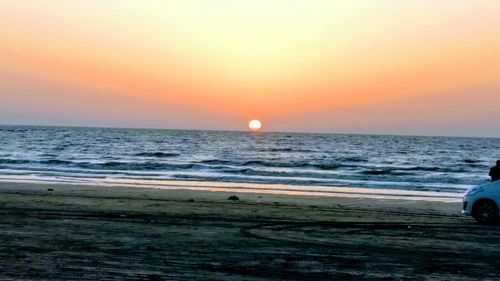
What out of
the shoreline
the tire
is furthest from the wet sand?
the shoreline

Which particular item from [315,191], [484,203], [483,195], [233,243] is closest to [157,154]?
[315,191]

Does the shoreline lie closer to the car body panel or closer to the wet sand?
the wet sand

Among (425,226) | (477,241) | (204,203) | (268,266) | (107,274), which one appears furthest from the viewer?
(204,203)

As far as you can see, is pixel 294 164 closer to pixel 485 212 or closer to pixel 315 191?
pixel 315 191

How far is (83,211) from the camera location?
58.2ft

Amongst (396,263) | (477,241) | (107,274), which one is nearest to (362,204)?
(477,241)

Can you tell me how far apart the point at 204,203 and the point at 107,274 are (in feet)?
43.6

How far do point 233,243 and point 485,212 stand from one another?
8606 mm

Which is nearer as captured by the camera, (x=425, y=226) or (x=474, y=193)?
(x=425, y=226)

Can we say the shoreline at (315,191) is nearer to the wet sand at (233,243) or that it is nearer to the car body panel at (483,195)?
the wet sand at (233,243)

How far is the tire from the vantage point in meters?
17.7

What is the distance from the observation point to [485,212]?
17.9 m

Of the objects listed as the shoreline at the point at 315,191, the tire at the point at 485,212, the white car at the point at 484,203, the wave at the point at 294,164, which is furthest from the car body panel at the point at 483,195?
the wave at the point at 294,164

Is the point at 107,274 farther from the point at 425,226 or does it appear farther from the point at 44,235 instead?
the point at 425,226
